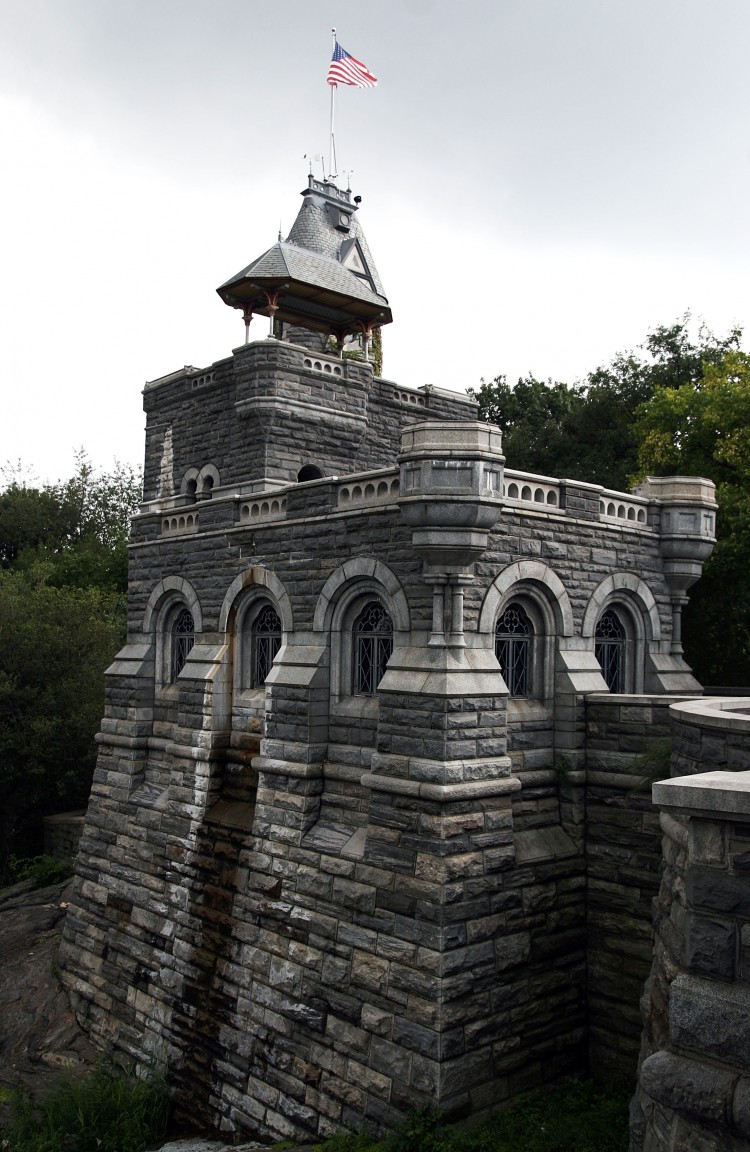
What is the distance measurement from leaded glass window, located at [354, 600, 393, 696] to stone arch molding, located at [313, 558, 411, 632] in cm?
32

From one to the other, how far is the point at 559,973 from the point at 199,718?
6.39 m

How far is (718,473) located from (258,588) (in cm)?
1093

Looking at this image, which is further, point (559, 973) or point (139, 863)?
point (139, 863)

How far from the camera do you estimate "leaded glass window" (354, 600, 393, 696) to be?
1159 cm

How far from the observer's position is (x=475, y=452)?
10.0 meters

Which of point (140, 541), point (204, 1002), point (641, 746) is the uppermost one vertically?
point (140, 541)

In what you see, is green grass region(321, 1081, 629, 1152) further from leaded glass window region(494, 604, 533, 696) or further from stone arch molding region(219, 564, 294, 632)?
stone arch molding region(219, 564, 294, 632)

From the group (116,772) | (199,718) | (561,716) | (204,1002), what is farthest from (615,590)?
(116,772)

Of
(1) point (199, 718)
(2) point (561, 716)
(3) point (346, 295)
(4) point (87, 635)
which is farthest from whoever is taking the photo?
(4) point (87, 635)

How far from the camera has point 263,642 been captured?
1377cm

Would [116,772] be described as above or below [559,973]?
above

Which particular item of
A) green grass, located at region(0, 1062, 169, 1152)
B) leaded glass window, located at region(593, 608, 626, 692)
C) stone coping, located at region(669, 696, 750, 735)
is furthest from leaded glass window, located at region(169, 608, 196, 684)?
stone coping, located at region(669, 696, 750, 735)

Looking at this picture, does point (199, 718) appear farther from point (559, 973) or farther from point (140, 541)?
point (559, 973)

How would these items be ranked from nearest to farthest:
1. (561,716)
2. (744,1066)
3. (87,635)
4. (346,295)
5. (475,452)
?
(744,1066) < (475,452) < (561,716) < (346,295) < (87,635)
